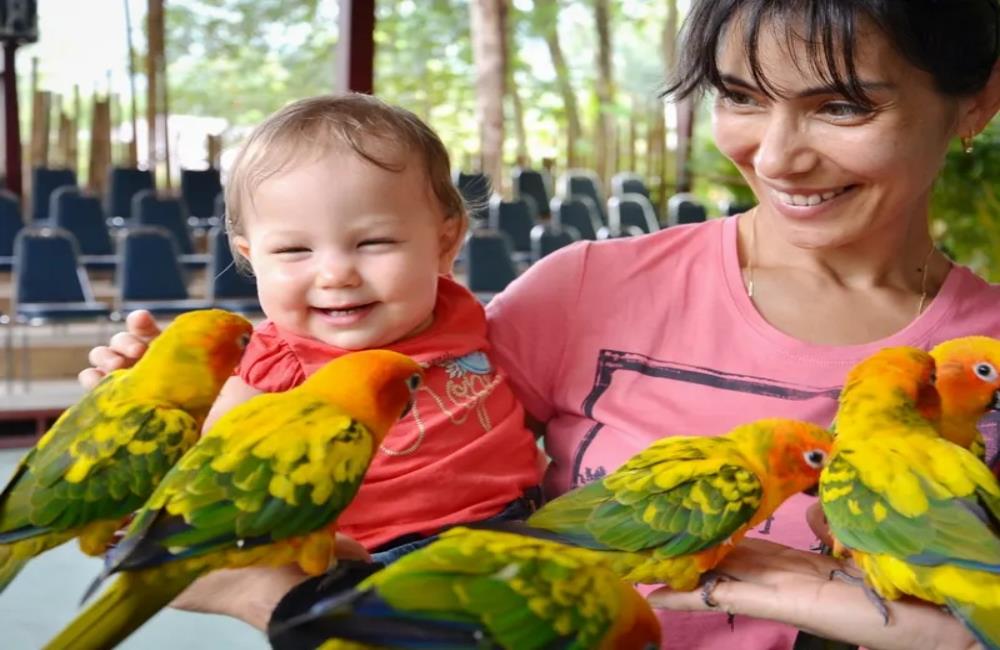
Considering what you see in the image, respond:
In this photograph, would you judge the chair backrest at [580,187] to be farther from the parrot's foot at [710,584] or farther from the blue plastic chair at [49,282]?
the parrot's foot at [710,584]

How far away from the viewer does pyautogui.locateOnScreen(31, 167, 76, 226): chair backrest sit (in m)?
7.69

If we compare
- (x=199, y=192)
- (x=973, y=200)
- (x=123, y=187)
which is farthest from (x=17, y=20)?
(x=973, y=200)

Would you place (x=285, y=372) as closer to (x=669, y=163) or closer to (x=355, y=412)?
(x=355, y=412)

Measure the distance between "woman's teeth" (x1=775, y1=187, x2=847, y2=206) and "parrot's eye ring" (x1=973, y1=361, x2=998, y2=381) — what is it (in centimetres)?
28

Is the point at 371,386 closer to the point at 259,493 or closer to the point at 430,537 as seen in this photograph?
the point at 259,493

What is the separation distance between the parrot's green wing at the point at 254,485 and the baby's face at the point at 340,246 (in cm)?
19

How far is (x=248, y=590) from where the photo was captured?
2.88 feet

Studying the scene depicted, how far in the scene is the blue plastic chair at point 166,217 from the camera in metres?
6.86

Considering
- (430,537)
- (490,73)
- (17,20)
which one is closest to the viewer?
(430,537)

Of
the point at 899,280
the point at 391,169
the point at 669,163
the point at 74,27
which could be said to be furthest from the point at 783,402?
the point at 74,27

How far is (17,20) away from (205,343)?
8.74 metres

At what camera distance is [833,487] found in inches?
34.6

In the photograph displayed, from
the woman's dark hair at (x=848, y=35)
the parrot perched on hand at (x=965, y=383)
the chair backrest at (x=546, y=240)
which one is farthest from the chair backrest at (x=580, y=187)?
the parrot perched on hand at (x=965, y=383)

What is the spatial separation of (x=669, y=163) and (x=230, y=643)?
31.1ft
